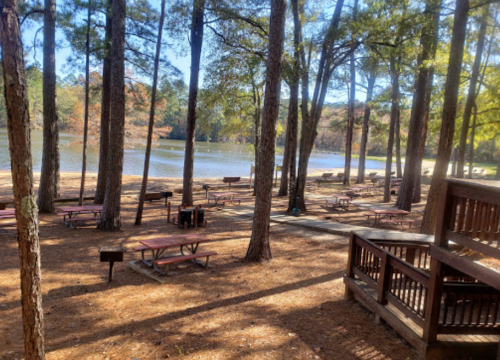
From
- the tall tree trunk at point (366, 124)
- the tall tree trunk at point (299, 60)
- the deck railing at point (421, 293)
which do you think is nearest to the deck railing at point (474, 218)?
the deck railing at point (421, 293)

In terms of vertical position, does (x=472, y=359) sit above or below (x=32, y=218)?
below

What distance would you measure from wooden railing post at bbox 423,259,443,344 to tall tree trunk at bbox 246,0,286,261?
387 cm

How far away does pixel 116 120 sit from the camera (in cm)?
901

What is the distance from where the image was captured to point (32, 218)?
8.93 ft

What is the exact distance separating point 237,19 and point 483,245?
36.3 ft

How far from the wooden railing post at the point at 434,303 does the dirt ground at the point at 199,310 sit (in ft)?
1.17

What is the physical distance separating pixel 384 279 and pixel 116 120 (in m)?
7.64

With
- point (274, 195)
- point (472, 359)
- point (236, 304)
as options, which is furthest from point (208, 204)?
point (472, 359)

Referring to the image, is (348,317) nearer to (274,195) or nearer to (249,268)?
(249,268)

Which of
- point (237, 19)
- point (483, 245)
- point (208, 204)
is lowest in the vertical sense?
point (208, 204)

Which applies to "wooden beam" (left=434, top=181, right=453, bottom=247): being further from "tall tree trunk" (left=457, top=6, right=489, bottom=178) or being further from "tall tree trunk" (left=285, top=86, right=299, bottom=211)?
"tall tree trunk" (left=457, top=6, right=489, bottom=178)

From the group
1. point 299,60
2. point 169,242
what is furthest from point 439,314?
point 299,60

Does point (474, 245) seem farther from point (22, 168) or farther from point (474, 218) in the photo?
point (22, 168)

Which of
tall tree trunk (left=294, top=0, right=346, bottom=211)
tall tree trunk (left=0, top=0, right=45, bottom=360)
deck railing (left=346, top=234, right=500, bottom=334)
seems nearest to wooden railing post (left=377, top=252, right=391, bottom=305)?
deck railing (left=346, top=234, right=500, bottom=334)
